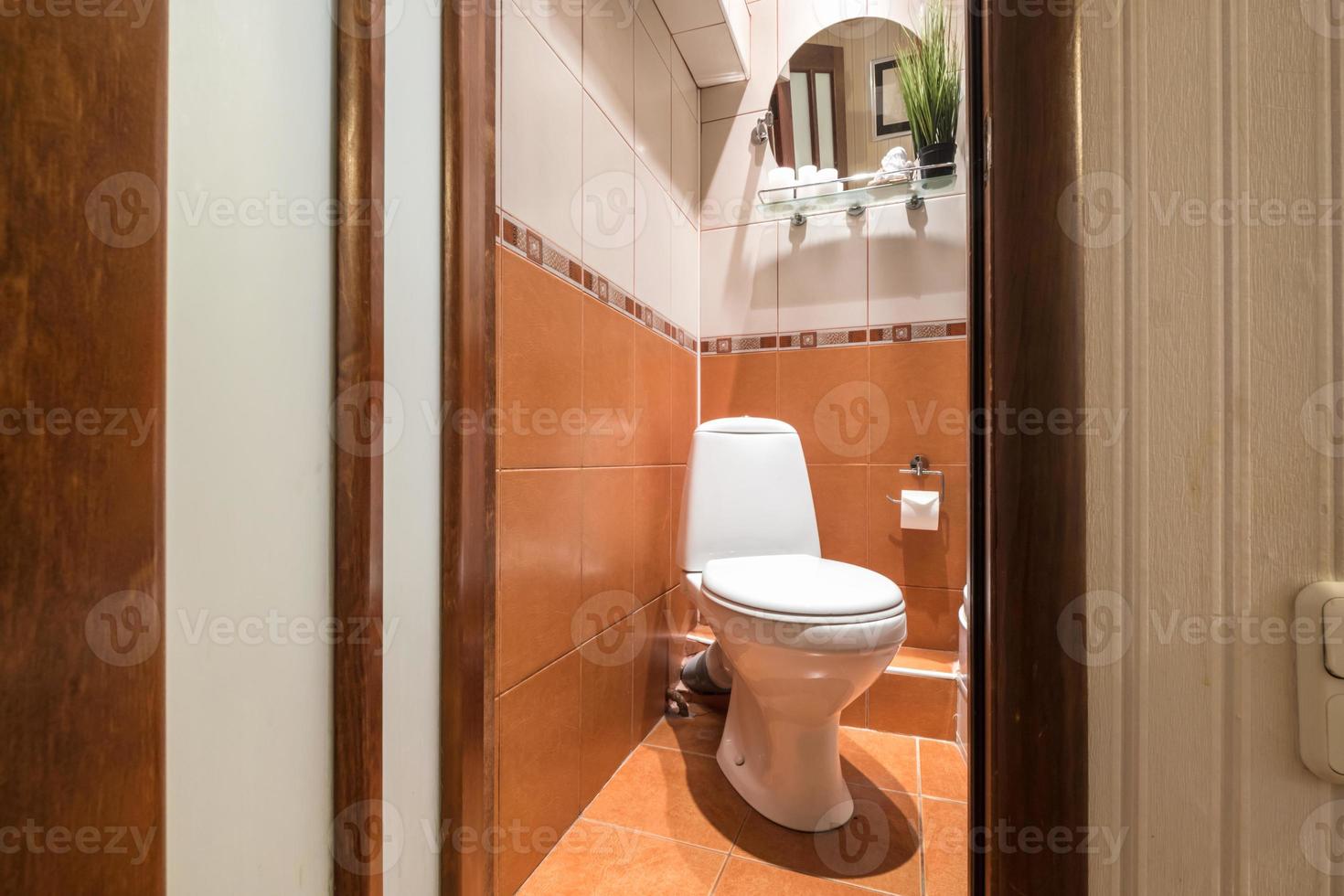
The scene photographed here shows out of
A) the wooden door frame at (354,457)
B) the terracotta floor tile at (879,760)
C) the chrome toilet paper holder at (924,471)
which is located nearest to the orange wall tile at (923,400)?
the chrome toilet paper holder at (924,471)

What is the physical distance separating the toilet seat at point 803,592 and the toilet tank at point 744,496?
0.16 meters

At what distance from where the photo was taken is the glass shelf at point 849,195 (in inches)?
68.6

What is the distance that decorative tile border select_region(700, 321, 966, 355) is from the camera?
70.2 inches

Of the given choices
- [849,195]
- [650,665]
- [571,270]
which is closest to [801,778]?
[650,665]

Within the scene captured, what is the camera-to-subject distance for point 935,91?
1680mm

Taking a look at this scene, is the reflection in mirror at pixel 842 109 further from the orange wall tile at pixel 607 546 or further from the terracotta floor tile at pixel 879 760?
the terracotta floor tile at pixel 879 760

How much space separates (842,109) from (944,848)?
79.8 inches

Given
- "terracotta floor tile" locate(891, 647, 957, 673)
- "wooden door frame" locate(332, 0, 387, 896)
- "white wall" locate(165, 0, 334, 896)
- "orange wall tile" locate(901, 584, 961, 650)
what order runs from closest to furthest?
1. "white wall" locate(165, 0, 334, 896)
2. "wooden door frame" locate(332, 0, 387, 896)
3. "terracotta floor tile" locate(891, 647, 957, 673)
4. "orange wall tile" locate(901, 584, 961, 650)

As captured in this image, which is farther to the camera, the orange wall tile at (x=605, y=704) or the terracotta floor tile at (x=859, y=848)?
the orange wall tile at (x=605, y=704)

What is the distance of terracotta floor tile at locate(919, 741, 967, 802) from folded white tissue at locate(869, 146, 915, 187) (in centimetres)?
160

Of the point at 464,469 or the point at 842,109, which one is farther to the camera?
the point at 842,109

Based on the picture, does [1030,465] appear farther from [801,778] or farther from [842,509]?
[842,509]

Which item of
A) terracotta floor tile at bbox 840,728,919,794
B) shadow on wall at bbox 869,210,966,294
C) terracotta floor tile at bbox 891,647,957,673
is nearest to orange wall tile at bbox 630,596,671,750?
terracotta floor tile at bbox 840,728,919,794

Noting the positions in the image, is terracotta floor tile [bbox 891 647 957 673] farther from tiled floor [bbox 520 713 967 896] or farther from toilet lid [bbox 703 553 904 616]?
toilet lid [bbox 703 553 904 616]
